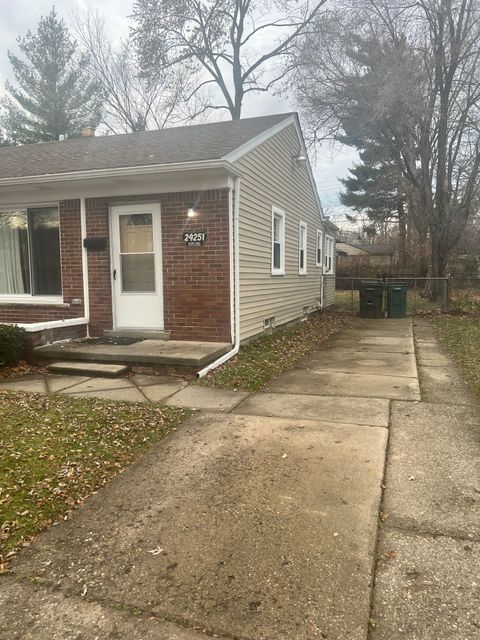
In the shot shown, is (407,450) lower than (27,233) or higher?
lower

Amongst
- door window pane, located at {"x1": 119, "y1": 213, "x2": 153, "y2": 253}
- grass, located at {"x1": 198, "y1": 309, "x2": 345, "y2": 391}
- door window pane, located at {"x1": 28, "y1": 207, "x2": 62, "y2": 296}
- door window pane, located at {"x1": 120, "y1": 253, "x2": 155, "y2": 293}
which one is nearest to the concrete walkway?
grass, located at {"x1": 198, "y1": 309, "x2": 345, "y2": 391}

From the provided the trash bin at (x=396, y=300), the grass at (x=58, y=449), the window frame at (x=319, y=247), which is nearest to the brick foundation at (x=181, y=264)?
the grass at (x=58, y=449)

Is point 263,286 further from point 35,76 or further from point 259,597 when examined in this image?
point 35,76

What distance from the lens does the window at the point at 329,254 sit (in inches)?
681

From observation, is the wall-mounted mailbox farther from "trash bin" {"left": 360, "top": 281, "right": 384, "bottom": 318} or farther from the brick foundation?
"trash bin" {"left": 360, "top": 281, "right": 384, "bottom": 318}

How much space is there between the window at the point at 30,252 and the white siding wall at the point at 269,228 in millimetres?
3561

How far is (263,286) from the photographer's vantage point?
9273 mm

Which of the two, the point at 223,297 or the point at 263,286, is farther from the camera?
the point at 263,286

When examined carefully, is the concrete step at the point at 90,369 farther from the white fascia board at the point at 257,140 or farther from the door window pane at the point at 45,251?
the white fascia board at the point at 257,140

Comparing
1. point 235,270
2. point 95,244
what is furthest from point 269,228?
Result: point 95,244

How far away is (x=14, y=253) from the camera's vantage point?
900 centimetres

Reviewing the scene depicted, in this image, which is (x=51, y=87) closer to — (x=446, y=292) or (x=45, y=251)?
(x=45, y=251)

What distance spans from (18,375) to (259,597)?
547 cm

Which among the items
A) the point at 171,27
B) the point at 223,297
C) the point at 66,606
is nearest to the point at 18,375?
the point at 223,297
